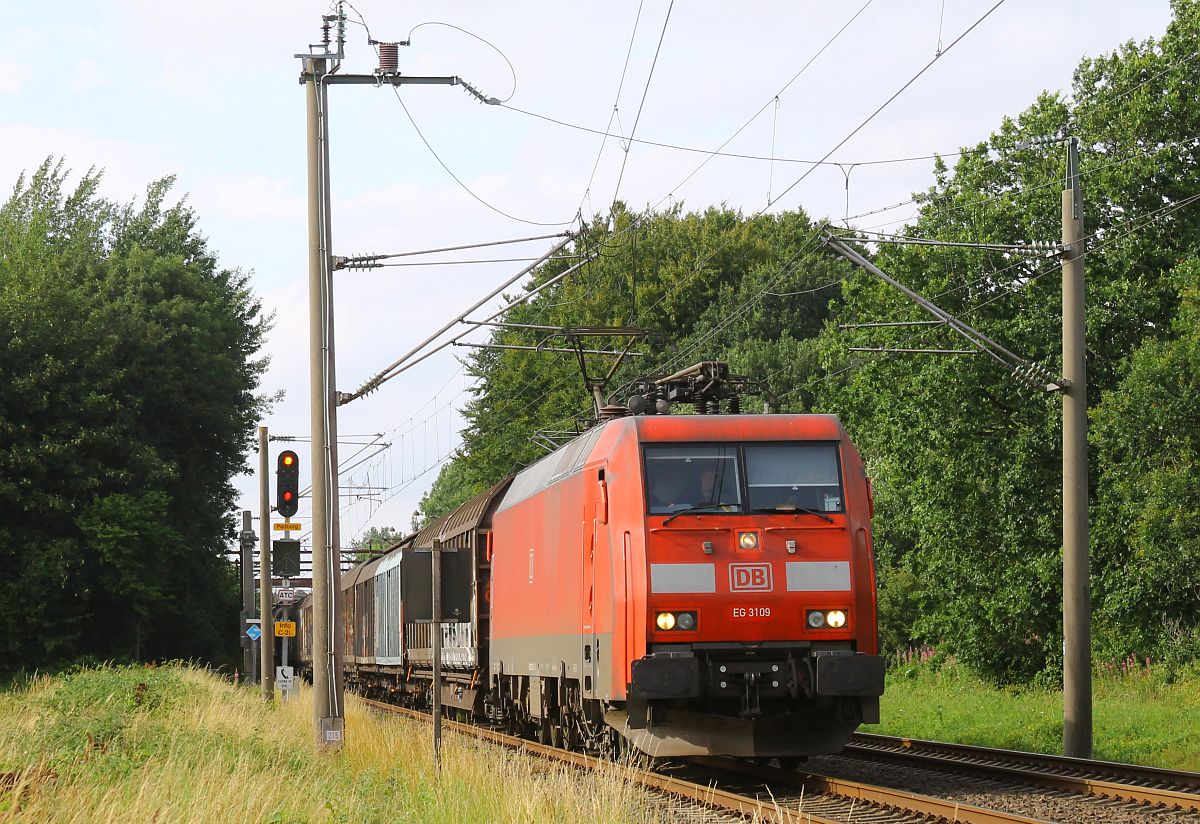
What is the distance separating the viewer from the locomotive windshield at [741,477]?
1333cm

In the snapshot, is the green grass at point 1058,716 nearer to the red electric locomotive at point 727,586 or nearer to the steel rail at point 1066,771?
the steel rail at point 1066,771

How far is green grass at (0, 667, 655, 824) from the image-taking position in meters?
9.49

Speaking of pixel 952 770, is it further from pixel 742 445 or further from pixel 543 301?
pixel 543 301

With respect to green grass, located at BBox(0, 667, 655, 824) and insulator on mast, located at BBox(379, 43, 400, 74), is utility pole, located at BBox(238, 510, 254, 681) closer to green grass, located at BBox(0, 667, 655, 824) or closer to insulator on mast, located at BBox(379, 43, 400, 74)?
green grass, located at BBox(0, 667, 655, 824)

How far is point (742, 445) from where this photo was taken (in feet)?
44.7

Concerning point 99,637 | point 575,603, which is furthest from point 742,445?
point 99,637

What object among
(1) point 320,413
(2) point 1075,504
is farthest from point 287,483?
(2) point 1075,504

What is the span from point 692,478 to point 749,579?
3.68 ft

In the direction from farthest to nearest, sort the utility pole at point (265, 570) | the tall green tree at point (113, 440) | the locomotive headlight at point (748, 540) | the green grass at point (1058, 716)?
1. the tall green tree at point (113, 440)
2. the utility pole at point (265, 570)
3. the green grass at point (1058, 716)
4. the locomotive headlight at point (748, 540)

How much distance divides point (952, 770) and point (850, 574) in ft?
9.36

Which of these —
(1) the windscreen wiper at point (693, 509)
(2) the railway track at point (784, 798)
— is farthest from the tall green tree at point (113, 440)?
(1) the windscreen wiper at point (693, 509)

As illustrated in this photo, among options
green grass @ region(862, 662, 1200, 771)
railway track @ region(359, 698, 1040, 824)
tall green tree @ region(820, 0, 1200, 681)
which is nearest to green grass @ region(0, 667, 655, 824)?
railway track @ region(359, 698, 1040, 824)

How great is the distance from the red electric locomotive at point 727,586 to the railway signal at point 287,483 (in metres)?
5.68

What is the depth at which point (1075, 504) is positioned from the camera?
16.5 metres
